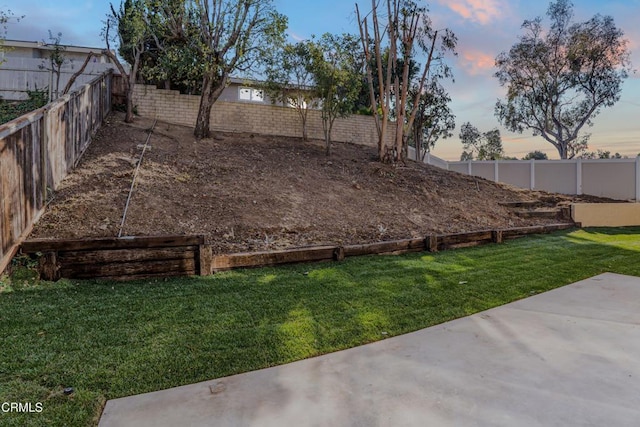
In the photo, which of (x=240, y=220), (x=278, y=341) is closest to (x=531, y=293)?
(x=278, y=341)

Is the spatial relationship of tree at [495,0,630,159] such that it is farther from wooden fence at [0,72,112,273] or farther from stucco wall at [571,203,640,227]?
wooden fence at [0,72,112,273]

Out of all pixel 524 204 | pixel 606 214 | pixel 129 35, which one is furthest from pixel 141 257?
pixel 606 214

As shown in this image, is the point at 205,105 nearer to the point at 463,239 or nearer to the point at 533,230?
the point at 463,239

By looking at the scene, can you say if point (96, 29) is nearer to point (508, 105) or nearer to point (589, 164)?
point (589, 164)

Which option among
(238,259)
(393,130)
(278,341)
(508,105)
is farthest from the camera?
(508,105)

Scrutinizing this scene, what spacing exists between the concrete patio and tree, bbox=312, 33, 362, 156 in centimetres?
920

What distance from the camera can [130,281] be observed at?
4098mm

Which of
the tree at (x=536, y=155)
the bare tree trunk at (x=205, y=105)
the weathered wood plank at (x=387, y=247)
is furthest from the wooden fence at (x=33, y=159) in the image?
the tree at (x=536, y=155)

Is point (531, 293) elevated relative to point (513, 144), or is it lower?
lower

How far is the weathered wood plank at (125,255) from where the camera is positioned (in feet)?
13.1

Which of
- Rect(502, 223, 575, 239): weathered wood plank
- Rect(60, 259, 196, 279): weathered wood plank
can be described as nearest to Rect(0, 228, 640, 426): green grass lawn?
Rect(60, 259, 196, 279): weathered wood plank

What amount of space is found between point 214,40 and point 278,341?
9275mm

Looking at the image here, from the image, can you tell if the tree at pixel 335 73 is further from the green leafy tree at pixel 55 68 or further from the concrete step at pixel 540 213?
the green leafy tree at pixel 55 68

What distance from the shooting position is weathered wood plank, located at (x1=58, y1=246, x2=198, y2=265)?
3979 millimetres
